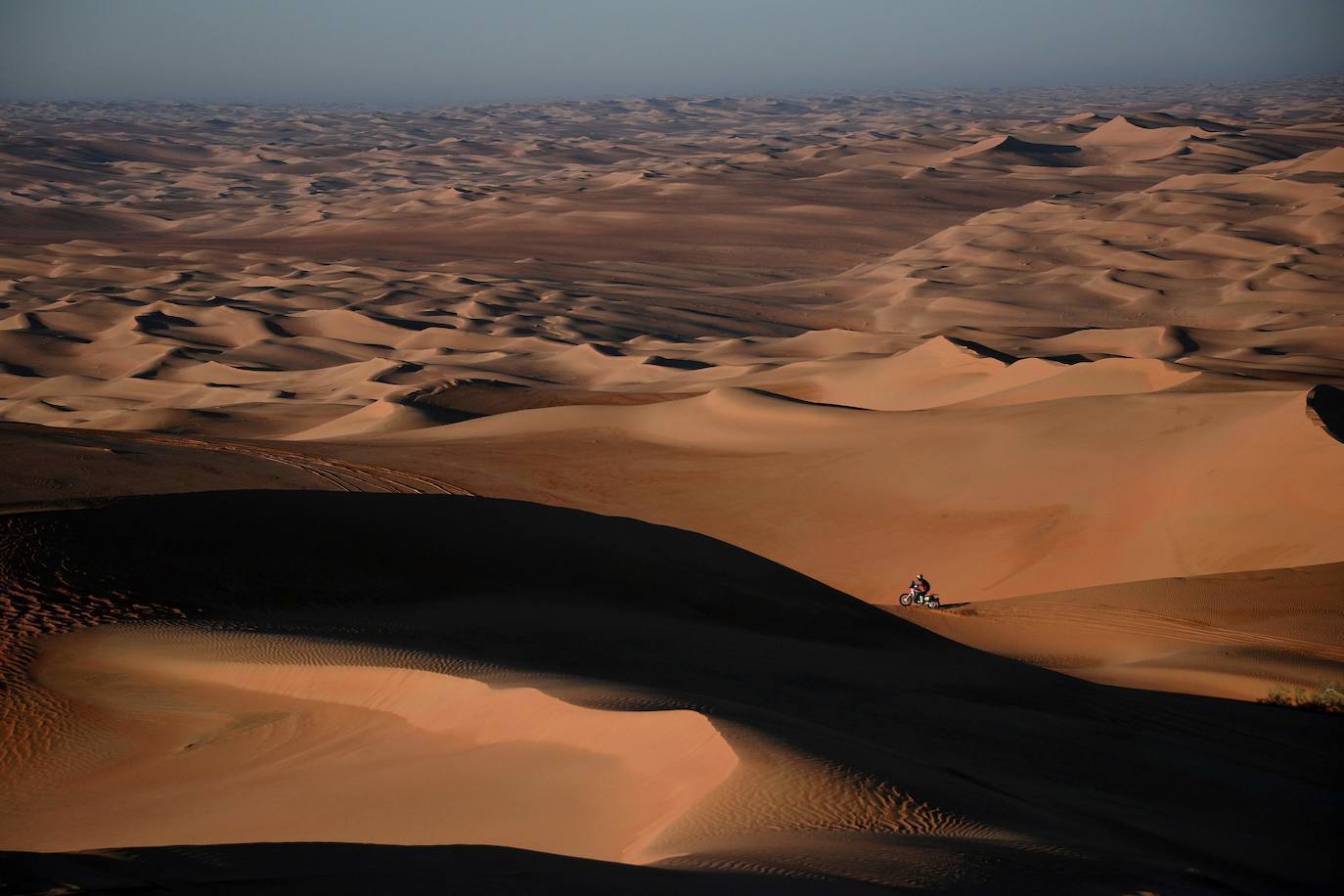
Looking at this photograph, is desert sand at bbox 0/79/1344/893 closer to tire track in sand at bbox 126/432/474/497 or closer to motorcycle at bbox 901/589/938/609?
tire track in sand at bbox 126/432/474/497

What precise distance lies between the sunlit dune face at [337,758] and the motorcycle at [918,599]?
290 inches

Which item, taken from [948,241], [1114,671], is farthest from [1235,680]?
[948,241]

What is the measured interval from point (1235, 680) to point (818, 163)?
3105 inches

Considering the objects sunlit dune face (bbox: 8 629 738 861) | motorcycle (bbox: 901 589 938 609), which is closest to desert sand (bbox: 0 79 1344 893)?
sunlit dune face (bbox: 8 629 738 861)

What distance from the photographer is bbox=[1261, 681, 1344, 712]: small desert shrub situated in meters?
9.06

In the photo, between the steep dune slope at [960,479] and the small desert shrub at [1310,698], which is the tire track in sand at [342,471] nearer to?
the steep dune slope at [960,479]

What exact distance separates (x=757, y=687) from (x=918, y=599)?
5.89m

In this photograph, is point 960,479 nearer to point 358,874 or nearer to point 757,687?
point 757,687

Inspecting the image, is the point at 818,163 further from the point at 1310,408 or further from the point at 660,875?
the point at 660,875

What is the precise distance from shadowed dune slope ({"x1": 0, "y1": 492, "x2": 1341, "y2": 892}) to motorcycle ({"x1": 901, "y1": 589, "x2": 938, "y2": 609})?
70.5 inches

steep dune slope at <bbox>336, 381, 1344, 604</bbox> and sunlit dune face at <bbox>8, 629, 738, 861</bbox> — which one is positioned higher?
sunlit dune face at <bbox>8, 629, 738, 861</bbox>

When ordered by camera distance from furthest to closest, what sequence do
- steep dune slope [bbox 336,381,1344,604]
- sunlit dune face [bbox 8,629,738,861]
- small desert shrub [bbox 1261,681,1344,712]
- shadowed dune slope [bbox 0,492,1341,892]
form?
steep dune slope [bbox 336,381,1344,604]
small desert shrub [bbox 1261,681,1344,712]
sunlit dune face [bbox 8,629,738,861]
shadowed dune slope [bbox 0,492,1341,892]

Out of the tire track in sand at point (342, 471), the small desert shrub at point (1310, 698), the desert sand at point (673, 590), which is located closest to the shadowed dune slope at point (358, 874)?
the desert sand at point (673, 590)

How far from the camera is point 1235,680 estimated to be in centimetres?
976
